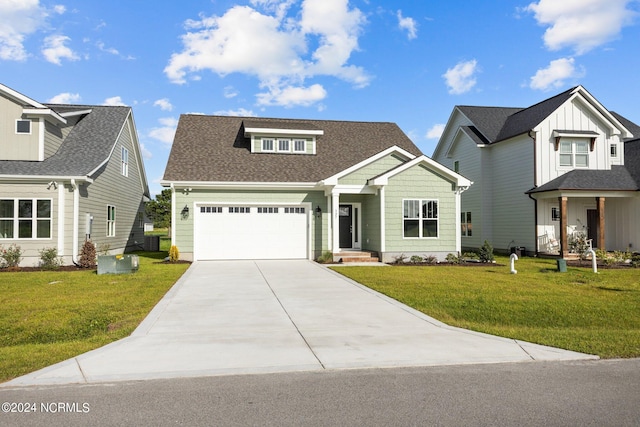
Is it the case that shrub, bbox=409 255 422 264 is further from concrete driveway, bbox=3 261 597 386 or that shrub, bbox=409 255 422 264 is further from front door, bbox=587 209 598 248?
front door, bbox=587 209 598 248

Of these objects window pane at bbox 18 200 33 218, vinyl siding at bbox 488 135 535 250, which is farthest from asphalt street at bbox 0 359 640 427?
vinyl siding at bbox 488 135 535 250

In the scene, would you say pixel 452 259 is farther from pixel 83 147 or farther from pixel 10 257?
pixel 10 257

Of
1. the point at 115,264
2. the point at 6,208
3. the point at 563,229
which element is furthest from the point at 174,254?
the point at 563,229

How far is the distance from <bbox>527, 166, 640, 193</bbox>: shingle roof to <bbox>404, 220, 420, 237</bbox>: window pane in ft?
22.1

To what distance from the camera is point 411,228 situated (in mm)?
19266

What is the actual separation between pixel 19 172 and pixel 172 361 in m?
14.6

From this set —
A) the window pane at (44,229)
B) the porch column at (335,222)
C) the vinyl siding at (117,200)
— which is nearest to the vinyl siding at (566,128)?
the porch column at (335,222)

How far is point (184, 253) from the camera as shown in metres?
19.3

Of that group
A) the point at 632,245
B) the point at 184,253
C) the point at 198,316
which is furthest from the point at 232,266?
the point at 632,245

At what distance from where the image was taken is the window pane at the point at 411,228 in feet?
63.0

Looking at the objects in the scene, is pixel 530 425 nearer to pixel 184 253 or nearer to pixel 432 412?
pixel 432 412

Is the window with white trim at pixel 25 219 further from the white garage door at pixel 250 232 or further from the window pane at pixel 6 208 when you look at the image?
the white garage door at pixel 250 232

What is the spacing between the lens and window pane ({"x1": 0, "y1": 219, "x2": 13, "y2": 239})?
16844 millimetres

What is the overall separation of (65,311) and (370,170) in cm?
1340
